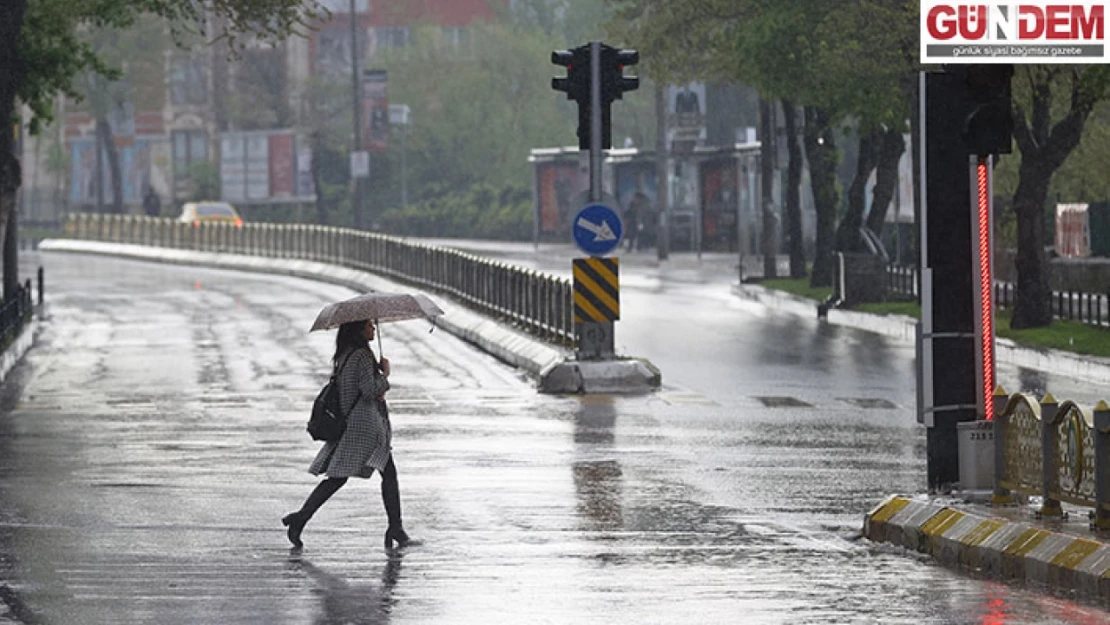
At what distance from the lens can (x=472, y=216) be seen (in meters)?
93.1

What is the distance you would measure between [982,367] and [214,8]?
1965cm

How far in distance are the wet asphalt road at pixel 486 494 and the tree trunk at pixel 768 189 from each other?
1615 centimetres

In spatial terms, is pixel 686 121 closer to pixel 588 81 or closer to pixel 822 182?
pixel 822 182

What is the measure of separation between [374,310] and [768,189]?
129 feet

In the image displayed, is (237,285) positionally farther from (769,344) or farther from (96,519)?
(96,519)

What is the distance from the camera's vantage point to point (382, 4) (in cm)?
12606

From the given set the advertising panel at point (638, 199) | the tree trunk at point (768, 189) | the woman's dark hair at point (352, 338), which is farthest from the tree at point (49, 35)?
the advertising panel at point (638, 199)

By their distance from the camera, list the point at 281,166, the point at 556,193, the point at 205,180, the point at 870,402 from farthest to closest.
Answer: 1. the point at 205,180
2. the point at 281,166
3. the point at 556,193
4. the point at 870,402

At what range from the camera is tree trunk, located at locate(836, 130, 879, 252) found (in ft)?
161

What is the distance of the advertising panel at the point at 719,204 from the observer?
68.9 m

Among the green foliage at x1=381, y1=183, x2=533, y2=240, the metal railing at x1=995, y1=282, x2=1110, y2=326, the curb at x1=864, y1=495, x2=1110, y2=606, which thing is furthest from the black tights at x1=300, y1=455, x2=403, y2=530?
the green foliage at x1=381, y1=183, x2=533, y2=240

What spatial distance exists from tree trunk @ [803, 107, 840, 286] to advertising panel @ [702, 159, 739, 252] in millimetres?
16241

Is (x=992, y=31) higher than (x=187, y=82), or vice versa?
(x=187, y=82)

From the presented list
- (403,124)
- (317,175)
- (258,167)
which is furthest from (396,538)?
(403,124)
